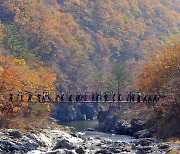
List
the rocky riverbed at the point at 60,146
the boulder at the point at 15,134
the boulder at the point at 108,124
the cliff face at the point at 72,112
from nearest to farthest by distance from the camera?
the rocky riverbed at the point at 60,146
the boulder at the point at 15,134
the boulder at the point at 108,124
the cliff face at the point at 72,112

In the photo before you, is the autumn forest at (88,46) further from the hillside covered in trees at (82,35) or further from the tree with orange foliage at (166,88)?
the tree with orange foliage at (166,88)

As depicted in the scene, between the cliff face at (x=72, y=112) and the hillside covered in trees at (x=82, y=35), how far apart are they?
16.8 feet

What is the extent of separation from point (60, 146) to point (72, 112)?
57.6 m

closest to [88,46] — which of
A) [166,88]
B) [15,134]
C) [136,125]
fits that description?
[136,125]

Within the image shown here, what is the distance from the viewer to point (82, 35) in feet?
456

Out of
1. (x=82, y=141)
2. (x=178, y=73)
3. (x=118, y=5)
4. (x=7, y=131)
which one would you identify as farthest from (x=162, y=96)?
(x=118, y=5)

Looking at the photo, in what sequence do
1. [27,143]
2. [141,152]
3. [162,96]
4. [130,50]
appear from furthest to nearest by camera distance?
[130,50] < [162,96] < [27,143] < [141,152]

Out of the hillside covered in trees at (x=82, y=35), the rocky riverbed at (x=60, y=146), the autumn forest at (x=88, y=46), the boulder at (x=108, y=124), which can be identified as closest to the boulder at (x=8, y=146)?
the rocky riverbed at (x=60, y=146)

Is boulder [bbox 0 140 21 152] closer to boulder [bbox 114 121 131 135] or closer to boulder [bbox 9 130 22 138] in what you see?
boulder [bbox 9 130 22 138]

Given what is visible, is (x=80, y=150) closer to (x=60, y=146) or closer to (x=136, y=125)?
(x=60, y=146)

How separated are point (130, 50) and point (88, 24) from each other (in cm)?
1569

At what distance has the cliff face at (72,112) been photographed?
100875 millimetres

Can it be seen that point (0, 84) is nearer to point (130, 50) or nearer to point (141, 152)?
point (141, 152)

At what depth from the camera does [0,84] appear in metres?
55.7
